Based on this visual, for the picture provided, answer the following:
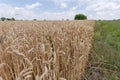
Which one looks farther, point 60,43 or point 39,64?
point 60,43

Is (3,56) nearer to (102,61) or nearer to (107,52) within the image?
(102,61)

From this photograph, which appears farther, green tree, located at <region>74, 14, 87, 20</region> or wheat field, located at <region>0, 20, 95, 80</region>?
green tree, located at <region>74, 14, 87, 20</region>

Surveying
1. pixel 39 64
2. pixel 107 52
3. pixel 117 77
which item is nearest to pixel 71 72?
pixel 39 64

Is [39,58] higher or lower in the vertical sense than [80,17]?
higher

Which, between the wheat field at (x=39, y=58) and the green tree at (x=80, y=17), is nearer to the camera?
the wheat field at (x=39, y=58)

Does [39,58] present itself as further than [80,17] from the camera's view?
No

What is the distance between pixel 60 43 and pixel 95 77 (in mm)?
1247

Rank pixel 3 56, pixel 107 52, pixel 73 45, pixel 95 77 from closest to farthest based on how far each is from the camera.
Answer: pixel 3 56, pixel 73 45, pixel 95 77, pixel 107 52

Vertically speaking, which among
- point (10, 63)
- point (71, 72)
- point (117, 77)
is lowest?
point (117, 77)

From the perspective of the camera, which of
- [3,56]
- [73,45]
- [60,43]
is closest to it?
[3,56]

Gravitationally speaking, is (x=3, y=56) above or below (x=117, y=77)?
above

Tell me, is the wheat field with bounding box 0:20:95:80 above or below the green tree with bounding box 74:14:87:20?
above

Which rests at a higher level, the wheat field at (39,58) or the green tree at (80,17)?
the wheat field at (39,58)

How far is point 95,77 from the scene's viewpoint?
12.3ft
